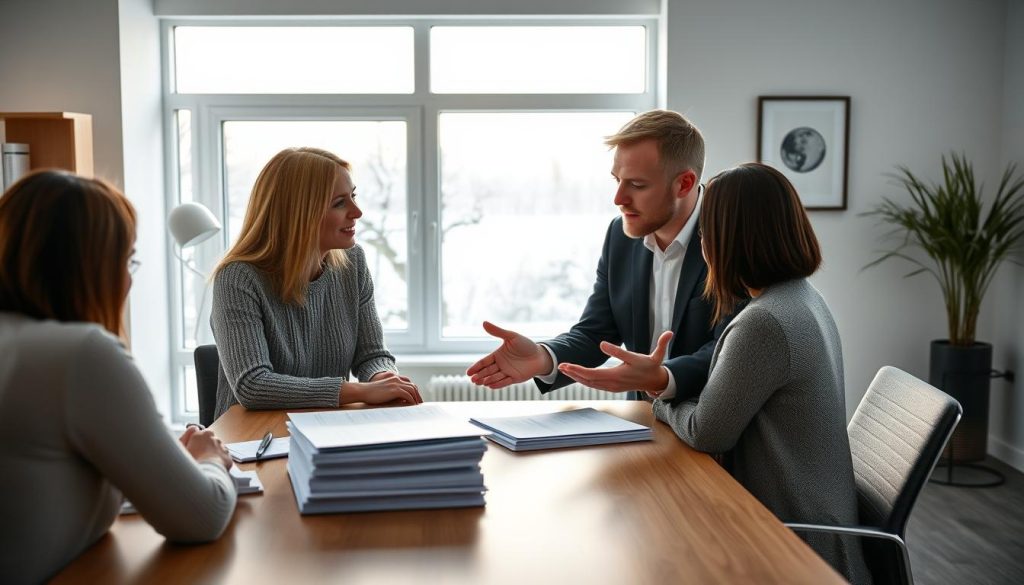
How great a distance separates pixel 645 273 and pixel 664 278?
53 mm

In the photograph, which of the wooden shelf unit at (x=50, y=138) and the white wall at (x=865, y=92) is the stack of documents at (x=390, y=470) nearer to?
the wooden shelf unit at (x=50, y=138)

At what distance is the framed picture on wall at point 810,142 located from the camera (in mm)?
4492

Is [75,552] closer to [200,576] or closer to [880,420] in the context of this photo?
[200,576]

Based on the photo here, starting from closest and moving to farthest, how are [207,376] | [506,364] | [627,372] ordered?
1. [627,372]
2. [506,364]
3. [207,376]

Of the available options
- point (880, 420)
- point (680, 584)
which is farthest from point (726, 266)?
point (680, 584)

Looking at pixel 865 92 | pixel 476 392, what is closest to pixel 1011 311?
pixel 865 92

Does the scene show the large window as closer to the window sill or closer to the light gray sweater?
the window sill

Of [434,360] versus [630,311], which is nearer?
[630,311]

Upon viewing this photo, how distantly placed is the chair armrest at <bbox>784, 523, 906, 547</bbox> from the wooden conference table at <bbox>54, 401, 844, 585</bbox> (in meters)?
0.19

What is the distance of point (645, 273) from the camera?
2.58 metres

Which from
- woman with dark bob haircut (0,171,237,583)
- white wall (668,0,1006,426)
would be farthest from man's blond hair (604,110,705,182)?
white wall (668,0,1006,426)

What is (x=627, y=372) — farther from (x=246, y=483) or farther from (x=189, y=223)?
(x=189, y=223)

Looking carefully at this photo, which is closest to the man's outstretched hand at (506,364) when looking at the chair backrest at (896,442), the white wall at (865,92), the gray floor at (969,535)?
the chair backrest at (896,442)

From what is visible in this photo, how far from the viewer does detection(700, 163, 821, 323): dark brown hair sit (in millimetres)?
1874
